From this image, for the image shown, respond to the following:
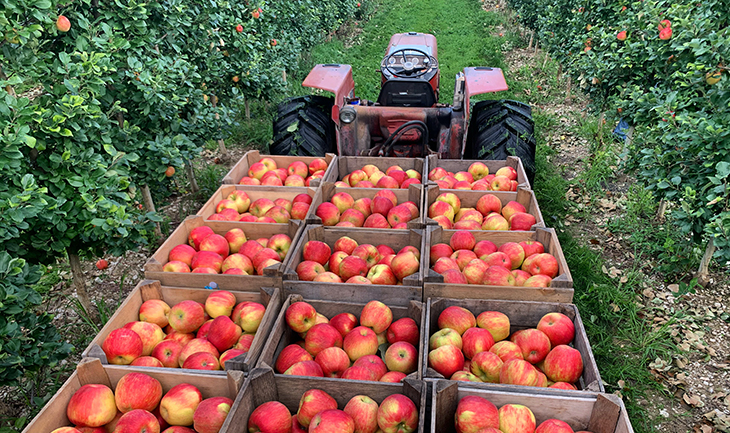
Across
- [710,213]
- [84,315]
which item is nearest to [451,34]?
[710,213]

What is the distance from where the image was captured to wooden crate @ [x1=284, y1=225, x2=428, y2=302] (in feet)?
8.63

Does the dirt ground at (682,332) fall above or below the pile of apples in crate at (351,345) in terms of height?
below

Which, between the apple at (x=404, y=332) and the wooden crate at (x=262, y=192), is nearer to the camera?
the apple at (x=404, y=332)

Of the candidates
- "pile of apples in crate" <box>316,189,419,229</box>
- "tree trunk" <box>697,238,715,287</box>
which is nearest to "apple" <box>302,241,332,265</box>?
"pile of apples in crate" <box>316,189,419,229</box>

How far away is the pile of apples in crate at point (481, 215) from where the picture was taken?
3.27 meters

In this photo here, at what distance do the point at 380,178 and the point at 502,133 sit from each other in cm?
163

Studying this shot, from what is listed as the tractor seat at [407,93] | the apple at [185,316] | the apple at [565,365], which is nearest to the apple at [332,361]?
the apple at [185,316]

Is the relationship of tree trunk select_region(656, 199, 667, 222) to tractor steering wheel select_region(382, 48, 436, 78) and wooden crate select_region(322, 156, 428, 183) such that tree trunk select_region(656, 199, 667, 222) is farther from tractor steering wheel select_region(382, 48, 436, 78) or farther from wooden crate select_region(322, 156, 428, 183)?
tractor steering wheel select_region(382, 48, 436, 78)

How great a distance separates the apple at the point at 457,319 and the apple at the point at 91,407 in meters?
1.59

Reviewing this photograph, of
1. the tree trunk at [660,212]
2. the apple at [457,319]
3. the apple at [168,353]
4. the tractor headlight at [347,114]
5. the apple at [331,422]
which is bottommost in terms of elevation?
the tree trunk at [660,212]

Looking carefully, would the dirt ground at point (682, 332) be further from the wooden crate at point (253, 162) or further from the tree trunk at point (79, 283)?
the tree trunk at point (79, 283)

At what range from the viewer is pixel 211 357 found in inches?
89.6

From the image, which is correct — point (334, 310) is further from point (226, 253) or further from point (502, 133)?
point (502, 133)

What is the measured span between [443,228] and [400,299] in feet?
2.55
